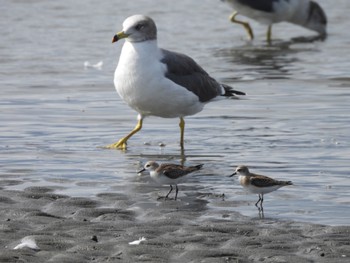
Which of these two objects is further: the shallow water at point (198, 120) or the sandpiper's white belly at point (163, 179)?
the shallow water at point (198, 120)

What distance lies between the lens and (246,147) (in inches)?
472

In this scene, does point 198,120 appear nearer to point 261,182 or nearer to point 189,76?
point 189,76

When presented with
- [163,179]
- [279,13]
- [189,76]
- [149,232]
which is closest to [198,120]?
[189,76]

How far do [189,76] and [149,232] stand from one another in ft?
16.0

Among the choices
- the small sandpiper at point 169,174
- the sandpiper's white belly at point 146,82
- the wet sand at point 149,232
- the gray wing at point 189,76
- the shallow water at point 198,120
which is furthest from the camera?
the gray wing at point 189,76

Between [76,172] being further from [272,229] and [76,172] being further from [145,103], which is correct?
[272,229]

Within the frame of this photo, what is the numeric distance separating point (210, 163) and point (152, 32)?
1.86 metres

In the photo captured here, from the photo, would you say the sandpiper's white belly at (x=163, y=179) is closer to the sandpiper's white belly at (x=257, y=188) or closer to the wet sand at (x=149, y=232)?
the wet sand at (x=149, y=232)

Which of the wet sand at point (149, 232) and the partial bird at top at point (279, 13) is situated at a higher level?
the wet sand at point (149, 232)

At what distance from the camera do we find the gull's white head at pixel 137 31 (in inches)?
470

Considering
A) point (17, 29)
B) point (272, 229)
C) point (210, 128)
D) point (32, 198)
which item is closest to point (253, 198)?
point (272, 229)

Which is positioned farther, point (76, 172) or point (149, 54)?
point (149, 54)

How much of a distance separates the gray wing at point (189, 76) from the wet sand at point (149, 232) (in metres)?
2.96

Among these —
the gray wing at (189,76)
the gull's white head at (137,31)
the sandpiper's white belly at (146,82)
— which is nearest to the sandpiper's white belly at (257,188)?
the sandpiper's white belly at (146,82)
